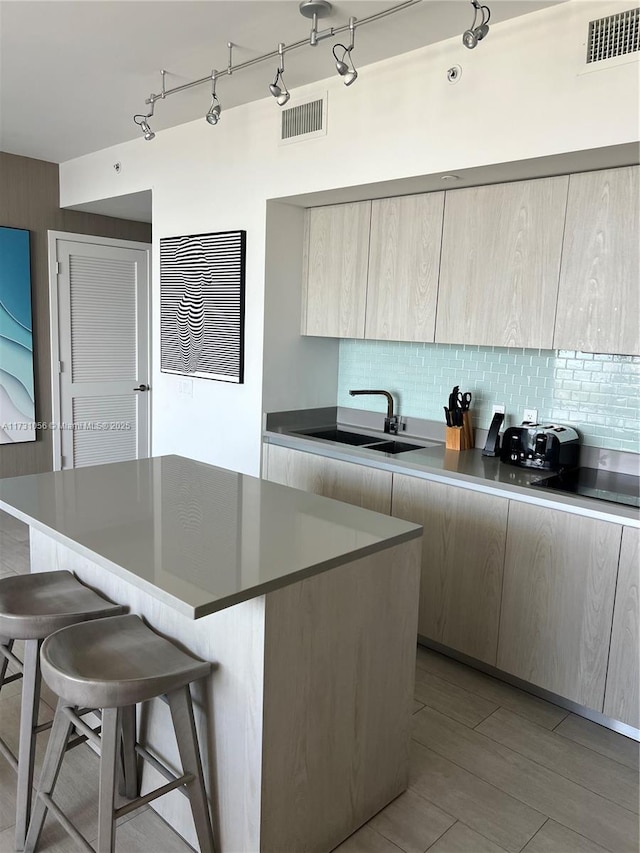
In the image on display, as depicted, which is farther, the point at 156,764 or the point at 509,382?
the point at 509,382

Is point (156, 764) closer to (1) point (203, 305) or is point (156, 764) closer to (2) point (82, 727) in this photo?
(2) point (82, 727)

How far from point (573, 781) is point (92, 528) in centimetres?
187

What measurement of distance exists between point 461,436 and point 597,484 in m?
0.78

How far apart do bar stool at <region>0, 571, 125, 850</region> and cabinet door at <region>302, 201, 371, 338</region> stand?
2.01m

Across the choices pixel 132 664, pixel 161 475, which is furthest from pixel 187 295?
pixel 132 664

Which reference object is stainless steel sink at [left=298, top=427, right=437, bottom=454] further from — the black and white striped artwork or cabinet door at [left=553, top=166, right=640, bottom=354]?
cabinet door at [left=553, top=166, right=640, bottom=354]

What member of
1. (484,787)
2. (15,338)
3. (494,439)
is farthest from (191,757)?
(15,338)

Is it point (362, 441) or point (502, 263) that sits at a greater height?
point (502, 263)

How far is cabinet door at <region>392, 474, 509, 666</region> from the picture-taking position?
8.97ft

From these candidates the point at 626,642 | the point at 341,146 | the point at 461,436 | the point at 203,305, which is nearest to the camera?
the point at 626,642

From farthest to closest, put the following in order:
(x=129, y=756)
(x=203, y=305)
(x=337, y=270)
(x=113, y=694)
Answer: (x=203, y=305) < (x=337, y=270) < (x=129, y=756) < (x=113, y=694)

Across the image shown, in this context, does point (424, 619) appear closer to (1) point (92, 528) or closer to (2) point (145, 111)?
(1) point (92, 528)

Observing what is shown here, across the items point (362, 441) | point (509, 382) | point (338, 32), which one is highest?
point (338, 32)

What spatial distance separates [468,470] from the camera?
9.35ft
